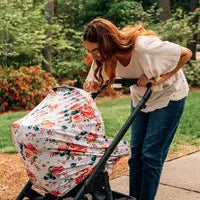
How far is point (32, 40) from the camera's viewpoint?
1321 cm

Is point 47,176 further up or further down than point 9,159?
further up

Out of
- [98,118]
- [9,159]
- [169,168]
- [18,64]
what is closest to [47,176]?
[98,118]

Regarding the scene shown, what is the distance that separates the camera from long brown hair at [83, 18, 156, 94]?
2959 mm

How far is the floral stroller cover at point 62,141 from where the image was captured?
279 cm

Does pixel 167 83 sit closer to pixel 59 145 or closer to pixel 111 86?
pixel 111 86

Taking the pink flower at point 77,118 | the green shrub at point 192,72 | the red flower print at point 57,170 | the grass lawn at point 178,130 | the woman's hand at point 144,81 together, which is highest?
the woman's hand at point 144,81

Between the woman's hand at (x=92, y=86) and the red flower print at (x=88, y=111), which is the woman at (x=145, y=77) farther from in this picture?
the red flower print at (x=88, y=111)

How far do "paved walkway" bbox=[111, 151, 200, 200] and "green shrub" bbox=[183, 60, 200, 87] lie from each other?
1015 centimetres

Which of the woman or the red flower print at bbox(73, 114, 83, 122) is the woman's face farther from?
the red flower print at bbox(73, 114, 83, 122)

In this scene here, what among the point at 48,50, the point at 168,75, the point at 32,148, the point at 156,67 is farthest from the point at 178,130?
the point at 48,50

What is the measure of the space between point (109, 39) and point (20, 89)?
9.10 meters

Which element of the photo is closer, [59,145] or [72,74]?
[59,145]

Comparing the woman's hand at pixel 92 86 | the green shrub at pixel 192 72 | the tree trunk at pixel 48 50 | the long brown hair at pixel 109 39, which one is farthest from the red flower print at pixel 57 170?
the green shrub at pixel 192 72

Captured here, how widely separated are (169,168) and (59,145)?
233 centimetres
